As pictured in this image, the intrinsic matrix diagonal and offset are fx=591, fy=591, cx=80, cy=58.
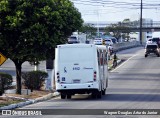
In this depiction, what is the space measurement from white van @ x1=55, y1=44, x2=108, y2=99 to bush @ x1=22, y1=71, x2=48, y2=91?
17.8 ft

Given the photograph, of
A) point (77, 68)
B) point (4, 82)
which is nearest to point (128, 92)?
point (77, 68)

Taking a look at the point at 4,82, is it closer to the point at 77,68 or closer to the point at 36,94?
the point at 36,94

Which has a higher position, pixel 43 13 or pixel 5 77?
pixel 43 13

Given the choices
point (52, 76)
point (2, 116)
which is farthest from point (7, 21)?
point (2, 116)

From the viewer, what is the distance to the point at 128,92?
34.1 m

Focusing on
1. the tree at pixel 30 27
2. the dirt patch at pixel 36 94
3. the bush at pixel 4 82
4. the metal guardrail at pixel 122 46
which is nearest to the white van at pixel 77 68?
the tree at pixel 30 27

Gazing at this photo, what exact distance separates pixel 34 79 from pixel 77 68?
5.96 meters

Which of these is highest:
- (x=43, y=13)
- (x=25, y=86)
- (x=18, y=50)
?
(x=43, y=13)

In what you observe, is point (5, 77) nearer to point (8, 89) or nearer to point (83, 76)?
point (8, 89)

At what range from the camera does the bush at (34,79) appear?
34156mm

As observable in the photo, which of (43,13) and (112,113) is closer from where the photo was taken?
(112,113)

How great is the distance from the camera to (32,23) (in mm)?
29875

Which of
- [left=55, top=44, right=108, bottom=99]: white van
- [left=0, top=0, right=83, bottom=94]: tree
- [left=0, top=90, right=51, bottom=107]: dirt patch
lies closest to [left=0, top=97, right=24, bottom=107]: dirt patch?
[left=0, top=90, right=51, bottom=107]: dirt patch

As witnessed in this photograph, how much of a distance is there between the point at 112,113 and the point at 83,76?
25.5ft
